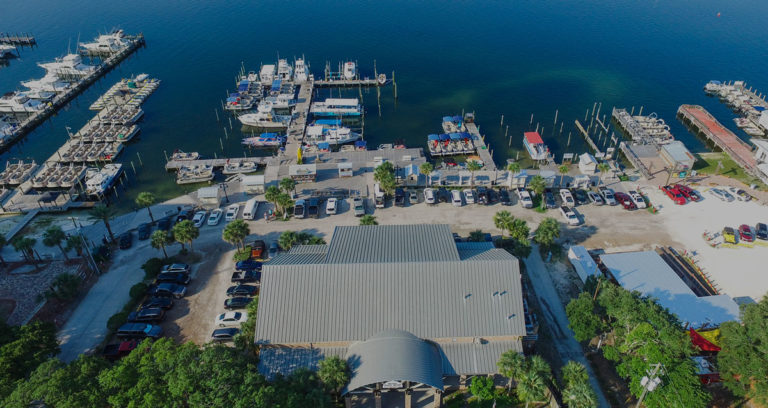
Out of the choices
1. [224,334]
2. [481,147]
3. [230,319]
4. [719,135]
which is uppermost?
[719,135]

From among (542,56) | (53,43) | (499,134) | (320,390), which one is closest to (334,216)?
(320,390)

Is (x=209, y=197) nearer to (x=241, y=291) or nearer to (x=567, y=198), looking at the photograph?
(x=241, y=291)

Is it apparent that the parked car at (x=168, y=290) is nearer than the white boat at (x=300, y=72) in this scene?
Yes

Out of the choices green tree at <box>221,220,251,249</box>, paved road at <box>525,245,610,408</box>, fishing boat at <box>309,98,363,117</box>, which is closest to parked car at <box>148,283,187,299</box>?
green tree at <box>221,220,251,249</box>

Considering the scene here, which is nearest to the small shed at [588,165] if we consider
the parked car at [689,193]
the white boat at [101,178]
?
the parked car at [689,193]

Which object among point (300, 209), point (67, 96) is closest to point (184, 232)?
point (300, 209)

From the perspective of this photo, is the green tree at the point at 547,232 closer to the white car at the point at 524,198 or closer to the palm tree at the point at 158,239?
the white car at the point at 524,198
